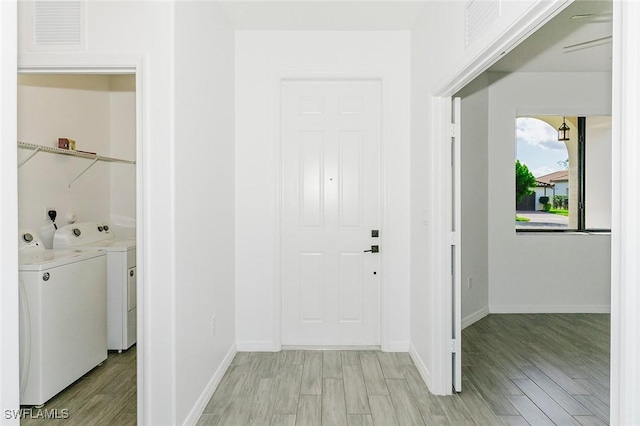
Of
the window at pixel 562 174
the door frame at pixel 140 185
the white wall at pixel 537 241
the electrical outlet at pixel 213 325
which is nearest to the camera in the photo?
the door frame at pixel 140 185

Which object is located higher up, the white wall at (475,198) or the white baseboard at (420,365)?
the white wall at (475,198)

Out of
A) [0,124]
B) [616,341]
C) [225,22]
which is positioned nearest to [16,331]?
[0,124]

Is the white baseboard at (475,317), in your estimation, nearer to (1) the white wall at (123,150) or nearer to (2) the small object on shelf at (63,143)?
(1) the white wall at (123,150)

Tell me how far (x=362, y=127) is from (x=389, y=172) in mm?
489

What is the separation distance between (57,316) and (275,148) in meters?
2.08

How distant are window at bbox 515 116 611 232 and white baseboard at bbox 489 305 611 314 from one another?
0.94 m

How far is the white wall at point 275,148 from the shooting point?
3660mm

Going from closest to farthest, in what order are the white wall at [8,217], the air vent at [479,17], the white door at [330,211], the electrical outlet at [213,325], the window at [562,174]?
1. the white wall at [8,217]
2. the air vent at [479,17]
3. the electrical outlet at [213,325]
4. the white door at [330,211]
5. the window at [562,174]

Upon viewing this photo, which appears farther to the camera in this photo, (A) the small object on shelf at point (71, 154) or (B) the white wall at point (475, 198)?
(B) the white wall at point (475, 198)

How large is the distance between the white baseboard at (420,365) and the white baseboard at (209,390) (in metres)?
1.53

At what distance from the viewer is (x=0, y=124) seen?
84 centimetres

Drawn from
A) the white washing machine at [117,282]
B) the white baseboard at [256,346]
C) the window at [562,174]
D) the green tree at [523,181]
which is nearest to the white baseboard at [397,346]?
the white baseboard at [256,346]

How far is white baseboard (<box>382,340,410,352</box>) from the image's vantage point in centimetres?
364

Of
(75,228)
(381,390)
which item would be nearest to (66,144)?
(75,228)
